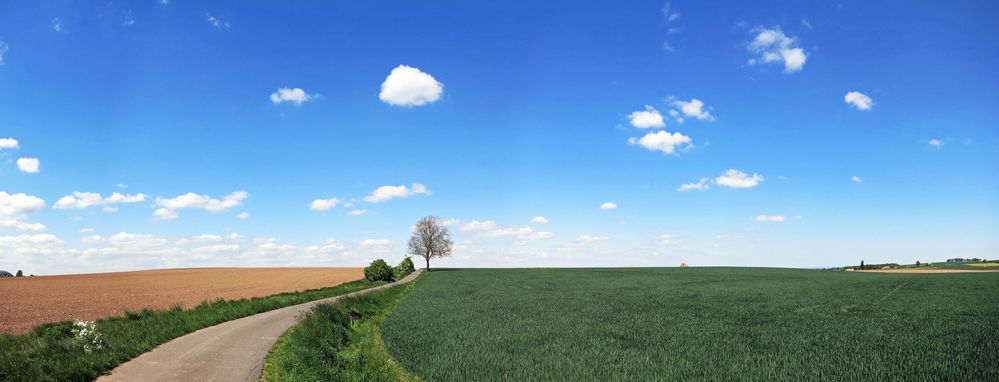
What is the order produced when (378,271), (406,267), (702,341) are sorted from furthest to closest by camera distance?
(406,267) < (378,271) < (702,341)

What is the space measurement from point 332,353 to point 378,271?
49.0 metres

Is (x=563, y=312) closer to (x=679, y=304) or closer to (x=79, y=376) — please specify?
(x=679, y=304)

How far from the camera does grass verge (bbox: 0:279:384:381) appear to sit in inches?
484

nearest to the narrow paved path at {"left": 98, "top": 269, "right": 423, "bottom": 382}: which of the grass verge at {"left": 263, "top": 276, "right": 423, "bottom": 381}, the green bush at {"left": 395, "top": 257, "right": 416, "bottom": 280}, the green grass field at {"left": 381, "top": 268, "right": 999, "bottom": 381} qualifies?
the grass verge at {"left": 263, "top": 276, "right": 423, "bottom": 381}

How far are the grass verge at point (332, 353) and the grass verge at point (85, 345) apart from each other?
4021 millimetres

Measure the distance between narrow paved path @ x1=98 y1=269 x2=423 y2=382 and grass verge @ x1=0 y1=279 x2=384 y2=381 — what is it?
1.35 ft

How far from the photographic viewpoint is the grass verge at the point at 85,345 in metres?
12.3

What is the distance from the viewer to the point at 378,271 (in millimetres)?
62656

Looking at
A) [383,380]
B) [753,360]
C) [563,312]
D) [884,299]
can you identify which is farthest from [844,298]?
[383,380]

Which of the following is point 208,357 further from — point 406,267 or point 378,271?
point 406,267

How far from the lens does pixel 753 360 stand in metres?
12.5

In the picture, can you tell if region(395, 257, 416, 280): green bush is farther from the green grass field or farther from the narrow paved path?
the narrow paved path

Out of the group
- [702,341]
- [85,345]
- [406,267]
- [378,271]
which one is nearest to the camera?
[85,345]

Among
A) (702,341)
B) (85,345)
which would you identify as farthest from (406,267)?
(702,341)
